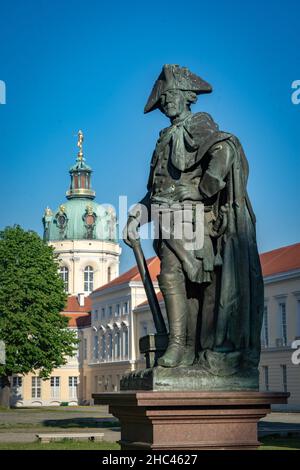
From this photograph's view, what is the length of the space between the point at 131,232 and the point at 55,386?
8568 cm

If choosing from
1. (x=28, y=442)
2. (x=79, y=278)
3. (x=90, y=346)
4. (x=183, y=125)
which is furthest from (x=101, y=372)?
(x=183, y=125)

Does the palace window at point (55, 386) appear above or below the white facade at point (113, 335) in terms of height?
below

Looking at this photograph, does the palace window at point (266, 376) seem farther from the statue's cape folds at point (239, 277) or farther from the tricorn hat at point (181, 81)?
the statue's cape folds at point (239, 277)

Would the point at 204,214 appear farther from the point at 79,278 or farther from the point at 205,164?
the point at 79,278

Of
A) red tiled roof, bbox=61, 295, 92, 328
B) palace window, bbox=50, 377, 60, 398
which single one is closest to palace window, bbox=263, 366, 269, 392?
palace window, bbox=50, 377, 60, 398

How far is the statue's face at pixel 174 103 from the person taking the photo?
23.4ft

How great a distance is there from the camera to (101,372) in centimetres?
8725

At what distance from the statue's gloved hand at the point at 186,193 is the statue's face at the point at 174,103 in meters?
0.63

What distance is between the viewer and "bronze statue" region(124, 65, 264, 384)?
6527 mm

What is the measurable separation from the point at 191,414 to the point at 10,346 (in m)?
45.1

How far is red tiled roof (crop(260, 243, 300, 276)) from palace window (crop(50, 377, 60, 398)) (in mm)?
35722

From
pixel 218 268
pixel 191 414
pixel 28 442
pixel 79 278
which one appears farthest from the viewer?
pixel 79 278

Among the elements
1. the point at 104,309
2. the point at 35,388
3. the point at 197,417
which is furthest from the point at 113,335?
the point at 197,417

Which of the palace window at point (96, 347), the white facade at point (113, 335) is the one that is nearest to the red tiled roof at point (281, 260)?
the white facade at point (113, 335)
